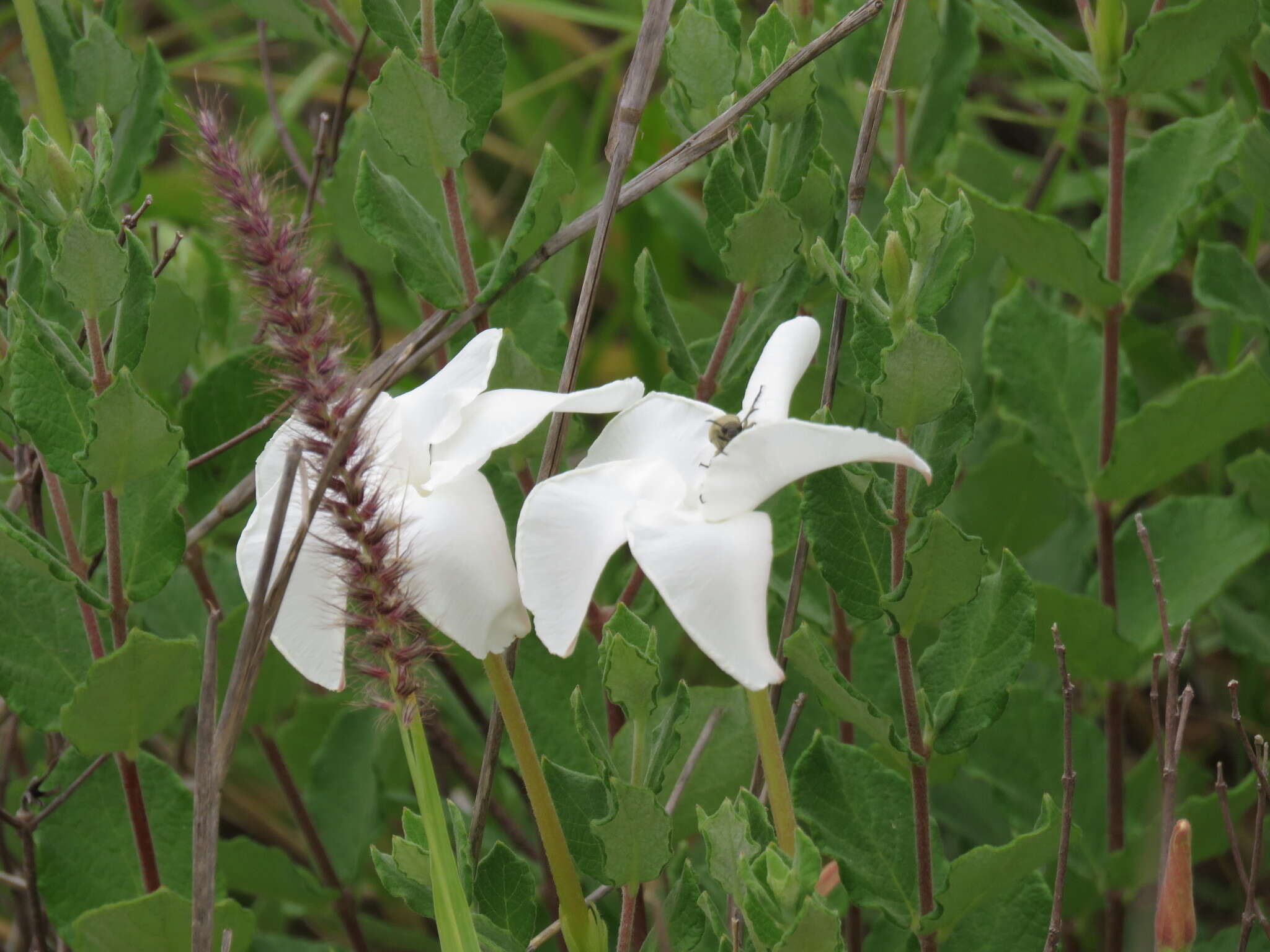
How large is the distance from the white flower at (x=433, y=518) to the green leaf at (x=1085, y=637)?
44 centimetres

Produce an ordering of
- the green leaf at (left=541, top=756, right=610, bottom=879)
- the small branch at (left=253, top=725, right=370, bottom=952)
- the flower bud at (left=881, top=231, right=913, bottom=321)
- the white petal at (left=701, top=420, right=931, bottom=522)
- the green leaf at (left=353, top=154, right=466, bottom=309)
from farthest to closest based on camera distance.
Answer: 1. the small branch at (left=253, top=725, right=370, bottom=952)
2. the green leaf at (left=353, top=154, right=466, bottom=309)
3. the green leaf at (left=541, top=756, right=610, bottom=879)
4. the flower bud at (left=881, top=231, right=913, bottom=321)
5. the white petal at (left=701, top=420, right=931, bottom=522)

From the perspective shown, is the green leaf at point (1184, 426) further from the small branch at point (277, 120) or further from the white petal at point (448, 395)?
the small branch at point (277, 120)

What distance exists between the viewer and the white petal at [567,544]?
0.50 meters

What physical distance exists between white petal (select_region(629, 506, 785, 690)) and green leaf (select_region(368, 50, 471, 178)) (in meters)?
0.33

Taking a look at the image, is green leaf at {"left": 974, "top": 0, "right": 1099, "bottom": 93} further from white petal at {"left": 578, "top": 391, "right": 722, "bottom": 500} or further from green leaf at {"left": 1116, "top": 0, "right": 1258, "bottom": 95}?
white petal at {"left": 578, "top": 391, "right": 722, "bottom": 500}

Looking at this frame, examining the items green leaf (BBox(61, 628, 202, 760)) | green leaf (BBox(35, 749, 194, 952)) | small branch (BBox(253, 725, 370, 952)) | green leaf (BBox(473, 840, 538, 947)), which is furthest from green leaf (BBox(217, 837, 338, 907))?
green leaf (BBox(473, 840, 538, 947))

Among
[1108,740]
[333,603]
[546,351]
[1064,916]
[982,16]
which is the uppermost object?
[982,16]

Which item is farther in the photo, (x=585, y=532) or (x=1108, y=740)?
(x=1108, y=740)

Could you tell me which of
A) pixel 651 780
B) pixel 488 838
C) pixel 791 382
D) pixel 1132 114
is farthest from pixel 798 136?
pixel 1132 114

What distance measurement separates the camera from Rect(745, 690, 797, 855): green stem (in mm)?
562

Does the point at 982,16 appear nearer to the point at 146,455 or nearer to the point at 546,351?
the point at 546,351

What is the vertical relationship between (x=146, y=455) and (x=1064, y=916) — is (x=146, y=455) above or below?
above

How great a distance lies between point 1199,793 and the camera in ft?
3.72

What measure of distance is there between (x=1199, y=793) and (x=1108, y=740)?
8.6 inches
